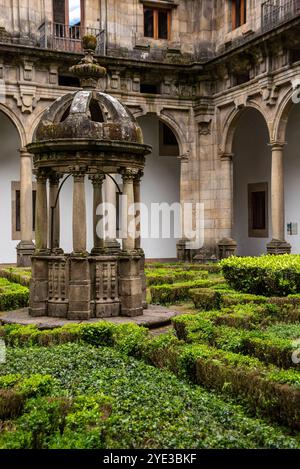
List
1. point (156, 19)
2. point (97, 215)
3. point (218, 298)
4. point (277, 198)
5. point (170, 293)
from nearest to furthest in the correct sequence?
point (218, 298) < point (97, 215) < point (170, 293) < point (277, 198) < point (156, 19)

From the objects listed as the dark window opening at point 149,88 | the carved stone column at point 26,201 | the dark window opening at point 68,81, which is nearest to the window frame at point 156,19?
the dark window opening at point 149,88

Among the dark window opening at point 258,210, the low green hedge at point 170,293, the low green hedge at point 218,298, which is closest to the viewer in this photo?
the low green hedge at point 218,298

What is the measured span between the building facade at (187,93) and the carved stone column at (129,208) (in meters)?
7.73

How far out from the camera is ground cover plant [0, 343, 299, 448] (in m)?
4.30

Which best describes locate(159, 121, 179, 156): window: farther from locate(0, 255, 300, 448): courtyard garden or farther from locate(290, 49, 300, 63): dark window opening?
locate(0, 255, 300, 448): courtyard garden

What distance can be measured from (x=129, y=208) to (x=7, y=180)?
1132 cm

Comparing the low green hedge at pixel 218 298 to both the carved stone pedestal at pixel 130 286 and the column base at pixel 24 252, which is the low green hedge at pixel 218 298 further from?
the column base at pixel 24 252

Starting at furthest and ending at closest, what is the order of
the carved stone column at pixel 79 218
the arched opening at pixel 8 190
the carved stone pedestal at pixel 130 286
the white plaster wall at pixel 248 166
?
the white plaster wall at pixel 248 166 < the arched opening at pixel 8 190 < the carved stone pedestal at pixel 130 286 < the carved stone column at pixel 79 218

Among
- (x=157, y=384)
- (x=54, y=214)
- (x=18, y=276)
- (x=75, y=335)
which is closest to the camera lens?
(x=157, y=384)

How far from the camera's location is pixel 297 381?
5.21 m

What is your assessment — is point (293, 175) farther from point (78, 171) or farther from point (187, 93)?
point (78, 171)

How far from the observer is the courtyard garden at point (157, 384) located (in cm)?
440

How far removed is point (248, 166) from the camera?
2155cm

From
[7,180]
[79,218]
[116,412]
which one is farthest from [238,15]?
[116,412]
